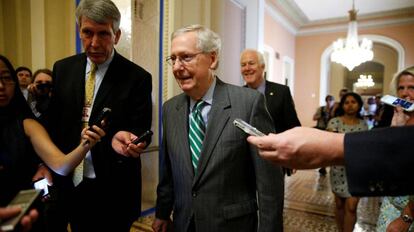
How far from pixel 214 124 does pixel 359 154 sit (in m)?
0.83

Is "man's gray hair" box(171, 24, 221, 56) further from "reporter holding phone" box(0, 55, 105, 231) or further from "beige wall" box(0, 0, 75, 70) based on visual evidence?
"beige wall" box(0, 0, 75, 70)

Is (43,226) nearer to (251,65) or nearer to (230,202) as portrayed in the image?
(230,202)

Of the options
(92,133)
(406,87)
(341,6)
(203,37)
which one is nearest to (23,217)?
(92,133)

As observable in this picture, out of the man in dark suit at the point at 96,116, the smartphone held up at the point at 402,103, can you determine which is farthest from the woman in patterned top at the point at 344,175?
the man in dark suit at the point at 96,116

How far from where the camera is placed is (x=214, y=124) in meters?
1.55

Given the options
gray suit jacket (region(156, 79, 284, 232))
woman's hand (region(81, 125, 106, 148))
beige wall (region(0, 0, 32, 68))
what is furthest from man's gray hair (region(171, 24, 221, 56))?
beige wall (region(0, 0, 32, 68))

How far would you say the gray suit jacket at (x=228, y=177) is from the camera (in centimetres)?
150

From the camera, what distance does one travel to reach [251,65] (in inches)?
122

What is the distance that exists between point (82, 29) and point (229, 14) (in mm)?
3597

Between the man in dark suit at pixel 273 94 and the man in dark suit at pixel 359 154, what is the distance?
7.08 ft

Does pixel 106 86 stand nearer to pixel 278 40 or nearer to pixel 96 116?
pixel 96 116

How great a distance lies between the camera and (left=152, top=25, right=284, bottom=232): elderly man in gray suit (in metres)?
1.50

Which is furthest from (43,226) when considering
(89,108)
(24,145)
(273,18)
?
(273,18)

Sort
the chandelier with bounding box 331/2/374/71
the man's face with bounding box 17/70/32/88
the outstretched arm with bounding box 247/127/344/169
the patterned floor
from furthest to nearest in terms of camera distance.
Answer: the chandelier with bounding box 331/2/374/71, the patterned floor, the man's face with bounding box 17/70/32/88, the outstretched arm with bounding box 247/127/344/169
